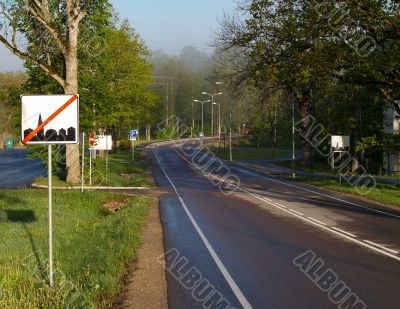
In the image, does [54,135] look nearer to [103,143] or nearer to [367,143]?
[103,143]

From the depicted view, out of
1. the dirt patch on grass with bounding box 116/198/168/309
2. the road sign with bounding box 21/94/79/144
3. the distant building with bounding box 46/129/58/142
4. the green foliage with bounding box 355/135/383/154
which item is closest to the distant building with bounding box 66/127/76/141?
the road sign with bounding box 21/94/79/144

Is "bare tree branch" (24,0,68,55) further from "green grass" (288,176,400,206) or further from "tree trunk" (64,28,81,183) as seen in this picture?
"green grass" (288,176,400,206)

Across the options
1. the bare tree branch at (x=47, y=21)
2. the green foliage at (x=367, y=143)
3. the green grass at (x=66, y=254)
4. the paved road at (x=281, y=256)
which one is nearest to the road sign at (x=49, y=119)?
the green grass at (x=66, y=254)

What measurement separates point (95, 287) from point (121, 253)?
292 cm

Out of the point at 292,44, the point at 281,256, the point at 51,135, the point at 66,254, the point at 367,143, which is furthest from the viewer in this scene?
the point at 367,143

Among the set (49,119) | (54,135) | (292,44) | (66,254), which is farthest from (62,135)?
(292,44)

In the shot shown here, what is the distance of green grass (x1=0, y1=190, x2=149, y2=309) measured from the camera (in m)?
7.12

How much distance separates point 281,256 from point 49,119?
5604mm

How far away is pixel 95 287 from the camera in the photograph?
24.6 feet

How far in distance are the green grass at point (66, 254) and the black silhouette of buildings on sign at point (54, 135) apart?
1979 mm

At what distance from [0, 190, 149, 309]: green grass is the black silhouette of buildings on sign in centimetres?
198

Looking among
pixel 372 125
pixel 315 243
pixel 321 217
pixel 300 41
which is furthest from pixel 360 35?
pixel 372 125

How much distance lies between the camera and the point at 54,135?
743 centimetres

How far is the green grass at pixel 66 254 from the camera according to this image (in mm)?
7117
